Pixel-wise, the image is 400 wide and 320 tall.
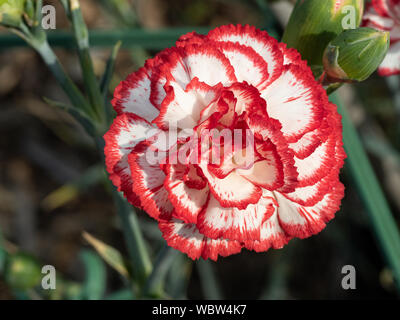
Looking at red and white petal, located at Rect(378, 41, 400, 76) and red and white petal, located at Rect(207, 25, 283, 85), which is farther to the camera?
red and white petal, located at Rect(378, 41, 400, 76)

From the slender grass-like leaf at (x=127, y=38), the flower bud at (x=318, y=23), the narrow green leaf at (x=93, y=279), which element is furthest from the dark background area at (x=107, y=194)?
the flower bud at (x=318, y=23)

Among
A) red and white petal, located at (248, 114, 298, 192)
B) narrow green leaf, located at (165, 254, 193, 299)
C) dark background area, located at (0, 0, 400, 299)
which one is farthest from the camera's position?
dark background area, located at (0, 0, 400, 299)

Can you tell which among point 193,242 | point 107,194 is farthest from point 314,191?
point 107,194

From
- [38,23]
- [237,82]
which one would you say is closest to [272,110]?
[237,82]

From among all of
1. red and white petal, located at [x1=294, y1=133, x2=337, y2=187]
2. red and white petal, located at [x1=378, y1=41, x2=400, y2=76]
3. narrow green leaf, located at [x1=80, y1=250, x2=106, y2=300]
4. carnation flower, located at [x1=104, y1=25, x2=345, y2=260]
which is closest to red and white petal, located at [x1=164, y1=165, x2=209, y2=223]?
carnation flower, located at [x1=104, y1=25, x2=345, y2=260]

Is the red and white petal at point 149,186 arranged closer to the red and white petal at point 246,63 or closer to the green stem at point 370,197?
the red and white petal at point 246,63

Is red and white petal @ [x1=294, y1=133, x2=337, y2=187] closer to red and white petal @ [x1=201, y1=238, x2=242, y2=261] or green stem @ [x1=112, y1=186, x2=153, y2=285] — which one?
red and white petal @ [x1=201, y1=238, x2=242, y2=261]
